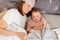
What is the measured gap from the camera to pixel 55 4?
7.11 feet

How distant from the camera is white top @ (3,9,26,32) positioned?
1.80 meters

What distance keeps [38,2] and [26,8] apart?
0.32 metres

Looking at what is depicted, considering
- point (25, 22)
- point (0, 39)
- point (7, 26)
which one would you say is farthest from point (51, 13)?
point (0, 39)

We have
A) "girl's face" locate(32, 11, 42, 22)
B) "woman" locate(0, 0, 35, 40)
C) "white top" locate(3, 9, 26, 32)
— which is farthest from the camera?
"girl's face" locate(32, 11, 42, 22)

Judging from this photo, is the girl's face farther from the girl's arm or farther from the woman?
the girl's arm

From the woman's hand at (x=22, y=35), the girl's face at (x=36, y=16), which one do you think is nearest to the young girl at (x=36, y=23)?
the girl's face at (x=36, y=16)

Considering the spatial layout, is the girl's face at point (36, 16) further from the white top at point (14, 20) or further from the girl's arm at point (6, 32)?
the girl's arm at point (6, 32)

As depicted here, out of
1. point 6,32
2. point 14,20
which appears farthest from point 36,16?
point 6,32

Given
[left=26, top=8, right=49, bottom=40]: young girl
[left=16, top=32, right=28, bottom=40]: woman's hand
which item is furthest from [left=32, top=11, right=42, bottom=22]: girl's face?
[left=16, top=32, right=28, bottom=40]: woman's hand

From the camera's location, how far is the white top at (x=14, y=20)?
1797 mm

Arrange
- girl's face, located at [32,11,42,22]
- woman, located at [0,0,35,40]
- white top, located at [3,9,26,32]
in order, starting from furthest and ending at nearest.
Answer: girl's face, located at [32,11,42,22] → white top, located at [3,9,26,32] → woman, located at [0,0,35,40]

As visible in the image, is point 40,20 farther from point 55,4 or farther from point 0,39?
point 0,39

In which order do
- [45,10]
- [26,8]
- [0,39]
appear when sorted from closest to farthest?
[0,39] < [26,8] < [45,10]

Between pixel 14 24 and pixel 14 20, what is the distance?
44 millimetres
